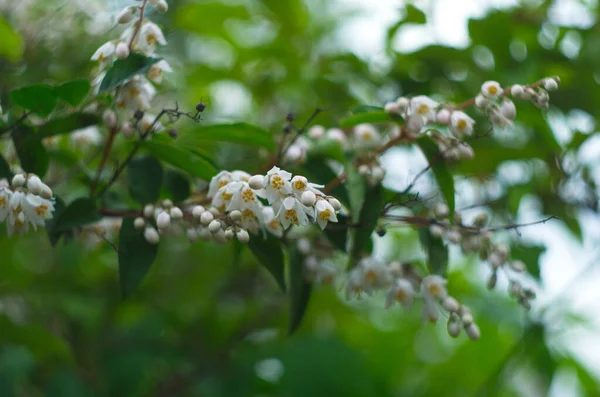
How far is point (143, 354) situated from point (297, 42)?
1.19 metres

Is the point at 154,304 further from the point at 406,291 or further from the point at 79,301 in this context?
the point at 406,291

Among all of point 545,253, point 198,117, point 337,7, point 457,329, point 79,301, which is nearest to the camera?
point 198,117

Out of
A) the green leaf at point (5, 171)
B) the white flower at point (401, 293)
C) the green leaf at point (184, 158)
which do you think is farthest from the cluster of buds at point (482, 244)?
the green leaf at point (5, 171)

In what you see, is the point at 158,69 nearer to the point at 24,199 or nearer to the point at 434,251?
the point at 24,199

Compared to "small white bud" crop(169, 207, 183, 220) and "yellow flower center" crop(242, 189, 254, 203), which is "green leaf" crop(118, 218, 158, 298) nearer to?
"small white bud" crop(169, 207, 183, 220)

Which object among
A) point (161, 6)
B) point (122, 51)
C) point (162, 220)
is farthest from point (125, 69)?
point (162, 220)

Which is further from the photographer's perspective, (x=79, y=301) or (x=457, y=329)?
(x=79, y=301)

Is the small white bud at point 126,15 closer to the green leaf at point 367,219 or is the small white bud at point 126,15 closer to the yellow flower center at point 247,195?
the yellow flower center at point 247,195

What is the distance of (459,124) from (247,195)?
0.42 m

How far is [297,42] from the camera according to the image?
2.34 m

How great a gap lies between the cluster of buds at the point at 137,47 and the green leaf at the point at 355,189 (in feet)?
1.27

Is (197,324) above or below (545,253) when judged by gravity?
below

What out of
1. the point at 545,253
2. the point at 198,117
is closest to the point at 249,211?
the point at 198,117

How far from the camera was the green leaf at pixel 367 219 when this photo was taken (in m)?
1.16
